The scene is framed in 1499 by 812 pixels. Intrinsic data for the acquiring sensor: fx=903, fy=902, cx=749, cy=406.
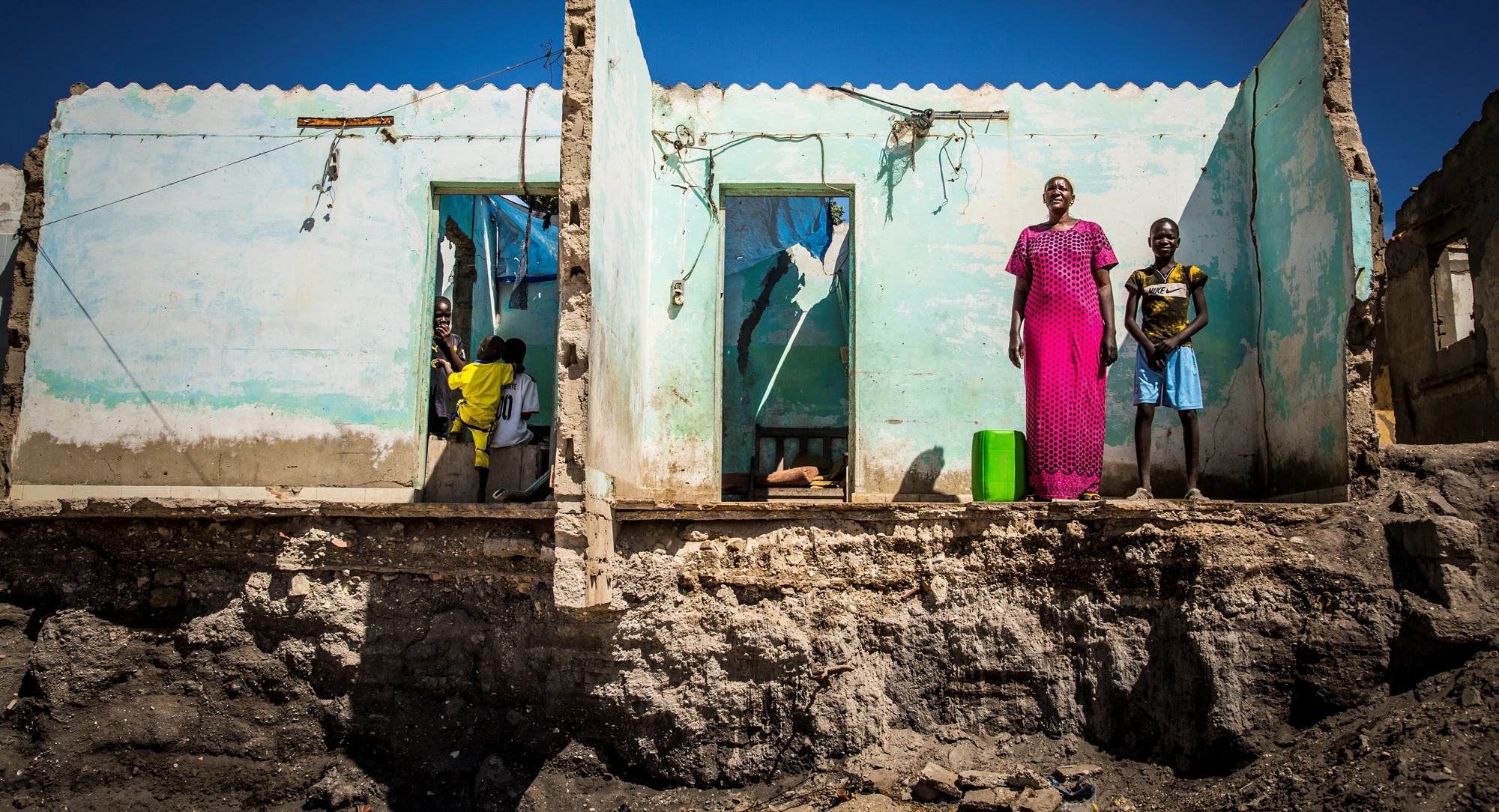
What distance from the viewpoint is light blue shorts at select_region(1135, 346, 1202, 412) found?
17.7 ft

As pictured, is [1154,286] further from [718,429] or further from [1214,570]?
[718,429]

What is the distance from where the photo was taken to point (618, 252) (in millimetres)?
5441

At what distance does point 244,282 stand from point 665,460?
3618mm

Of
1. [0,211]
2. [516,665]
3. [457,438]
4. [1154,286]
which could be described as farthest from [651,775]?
[0,211]

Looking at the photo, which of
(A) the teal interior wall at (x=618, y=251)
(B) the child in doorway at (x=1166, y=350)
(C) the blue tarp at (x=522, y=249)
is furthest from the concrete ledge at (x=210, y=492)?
(B) the child in doorway at (x=1166, y=350)

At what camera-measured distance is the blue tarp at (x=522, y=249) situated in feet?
31.7

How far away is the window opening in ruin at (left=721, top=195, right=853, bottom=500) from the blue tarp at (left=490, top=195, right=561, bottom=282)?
195 cm

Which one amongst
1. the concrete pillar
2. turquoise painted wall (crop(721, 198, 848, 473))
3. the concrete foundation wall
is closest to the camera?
the concrete pillar

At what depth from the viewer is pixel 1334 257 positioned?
5352 millimetres

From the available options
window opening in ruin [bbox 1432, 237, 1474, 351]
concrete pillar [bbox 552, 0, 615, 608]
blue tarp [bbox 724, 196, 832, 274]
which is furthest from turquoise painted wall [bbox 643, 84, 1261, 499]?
window opening in ruin [bbox 1432, 237, 1474, 351]

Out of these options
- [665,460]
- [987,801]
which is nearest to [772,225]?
[665,460]

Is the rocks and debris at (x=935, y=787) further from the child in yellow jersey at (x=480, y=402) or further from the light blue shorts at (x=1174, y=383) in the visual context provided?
the child in yellow jersey at (x=480, y=402)

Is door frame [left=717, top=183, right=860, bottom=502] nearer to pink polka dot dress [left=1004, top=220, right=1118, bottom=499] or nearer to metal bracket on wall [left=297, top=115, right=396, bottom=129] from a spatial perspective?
pink polka dot dress [left=1004, top=220, right=1118, bottom=499]

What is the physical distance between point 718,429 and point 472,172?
2867 millimetres
